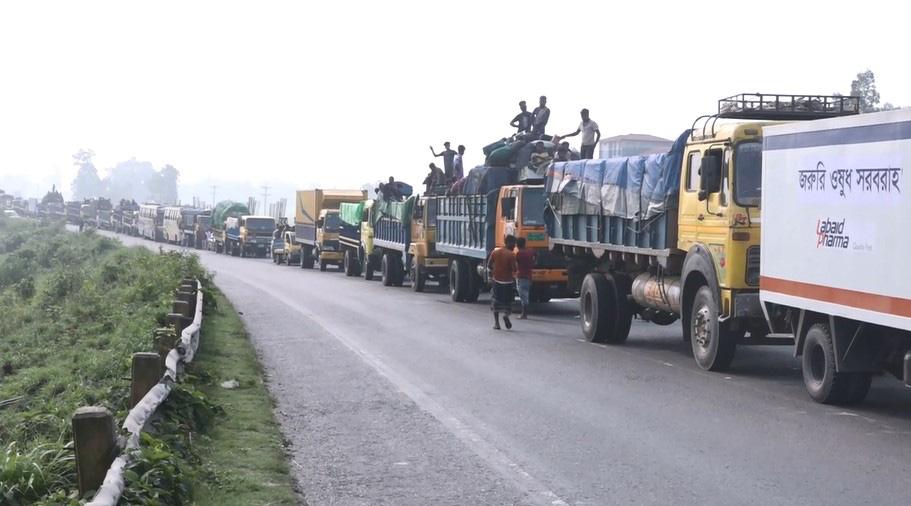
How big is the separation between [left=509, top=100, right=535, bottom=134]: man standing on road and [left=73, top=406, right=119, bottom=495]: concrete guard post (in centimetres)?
2183

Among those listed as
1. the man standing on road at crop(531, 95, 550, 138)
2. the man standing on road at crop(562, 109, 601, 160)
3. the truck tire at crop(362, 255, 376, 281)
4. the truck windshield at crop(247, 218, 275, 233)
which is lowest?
the truck tire at crop(362, 255, 376, 281)

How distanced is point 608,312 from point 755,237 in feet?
15.3

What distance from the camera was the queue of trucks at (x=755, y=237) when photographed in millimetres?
11266

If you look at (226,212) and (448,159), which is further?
(226,212)

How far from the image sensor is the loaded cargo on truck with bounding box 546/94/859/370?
14375 millimetres

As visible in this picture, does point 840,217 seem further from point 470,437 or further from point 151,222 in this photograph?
point 151,222

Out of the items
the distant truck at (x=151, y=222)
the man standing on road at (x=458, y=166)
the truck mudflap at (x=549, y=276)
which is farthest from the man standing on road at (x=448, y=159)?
the distant truck at (x=151, y=222)

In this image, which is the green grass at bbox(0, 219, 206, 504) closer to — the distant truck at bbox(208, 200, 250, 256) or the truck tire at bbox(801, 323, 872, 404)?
the truck tire at bbox(801, 323, 872, 404)

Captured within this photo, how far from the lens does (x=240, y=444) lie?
10.1 m

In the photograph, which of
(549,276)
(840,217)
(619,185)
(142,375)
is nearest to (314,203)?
(549,276)

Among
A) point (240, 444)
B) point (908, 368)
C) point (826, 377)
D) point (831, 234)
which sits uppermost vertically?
point (831, 234)

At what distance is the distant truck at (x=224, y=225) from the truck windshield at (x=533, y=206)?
48.5 m

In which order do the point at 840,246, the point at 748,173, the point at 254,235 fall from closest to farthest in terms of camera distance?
the point at 840,246
the point at 748,173
the point at 254,235

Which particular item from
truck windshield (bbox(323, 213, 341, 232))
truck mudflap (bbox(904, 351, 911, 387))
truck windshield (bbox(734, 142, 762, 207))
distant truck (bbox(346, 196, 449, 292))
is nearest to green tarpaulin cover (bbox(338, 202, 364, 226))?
distant truck (bbox(346, 196, 449, 292))
